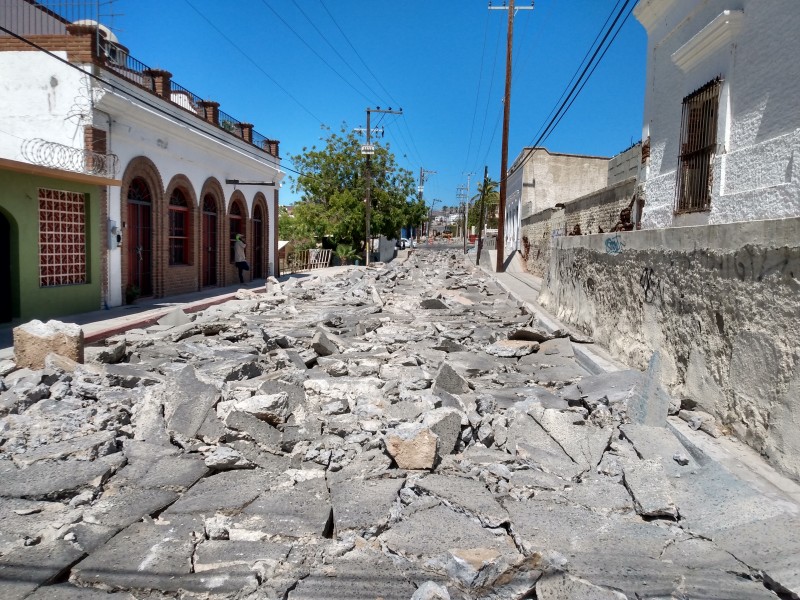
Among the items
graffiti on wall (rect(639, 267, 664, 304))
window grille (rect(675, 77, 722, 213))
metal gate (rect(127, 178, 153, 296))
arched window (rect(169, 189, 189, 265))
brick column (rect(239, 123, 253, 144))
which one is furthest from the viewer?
brick column (rect(239, 123, 253, 144))

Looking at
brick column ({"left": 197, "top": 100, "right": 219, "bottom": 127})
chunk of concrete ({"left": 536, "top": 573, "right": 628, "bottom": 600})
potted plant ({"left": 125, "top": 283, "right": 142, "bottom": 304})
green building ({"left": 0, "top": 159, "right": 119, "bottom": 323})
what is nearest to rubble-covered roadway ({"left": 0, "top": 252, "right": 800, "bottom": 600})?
chunk of concrete ({"left": 536, "top": 573, "right": 628, "bottom": 600})

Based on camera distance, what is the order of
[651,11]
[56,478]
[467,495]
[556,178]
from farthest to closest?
[556,178] → [651,11] → [56,478] → [467,495]

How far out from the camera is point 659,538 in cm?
371

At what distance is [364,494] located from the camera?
4211mm

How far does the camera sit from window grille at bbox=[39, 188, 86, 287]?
1171 centimetres

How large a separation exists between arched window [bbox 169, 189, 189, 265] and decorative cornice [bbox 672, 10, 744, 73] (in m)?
12.7

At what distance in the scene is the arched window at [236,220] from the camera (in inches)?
867

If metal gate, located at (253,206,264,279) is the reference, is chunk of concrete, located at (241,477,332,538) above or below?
below

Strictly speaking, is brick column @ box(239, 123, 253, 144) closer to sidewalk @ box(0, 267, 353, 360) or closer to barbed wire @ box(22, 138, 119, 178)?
sidewalk @ box(0, 267, 353, 360)

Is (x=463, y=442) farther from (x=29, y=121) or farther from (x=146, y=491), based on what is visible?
(x=29, y=121)

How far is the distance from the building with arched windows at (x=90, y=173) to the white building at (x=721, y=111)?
31.7ft

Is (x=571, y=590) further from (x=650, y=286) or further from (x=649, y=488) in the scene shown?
(x=650, y=286)

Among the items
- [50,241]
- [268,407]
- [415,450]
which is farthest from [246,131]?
[415,450]

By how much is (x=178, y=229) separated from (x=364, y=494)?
15231 millimetres
